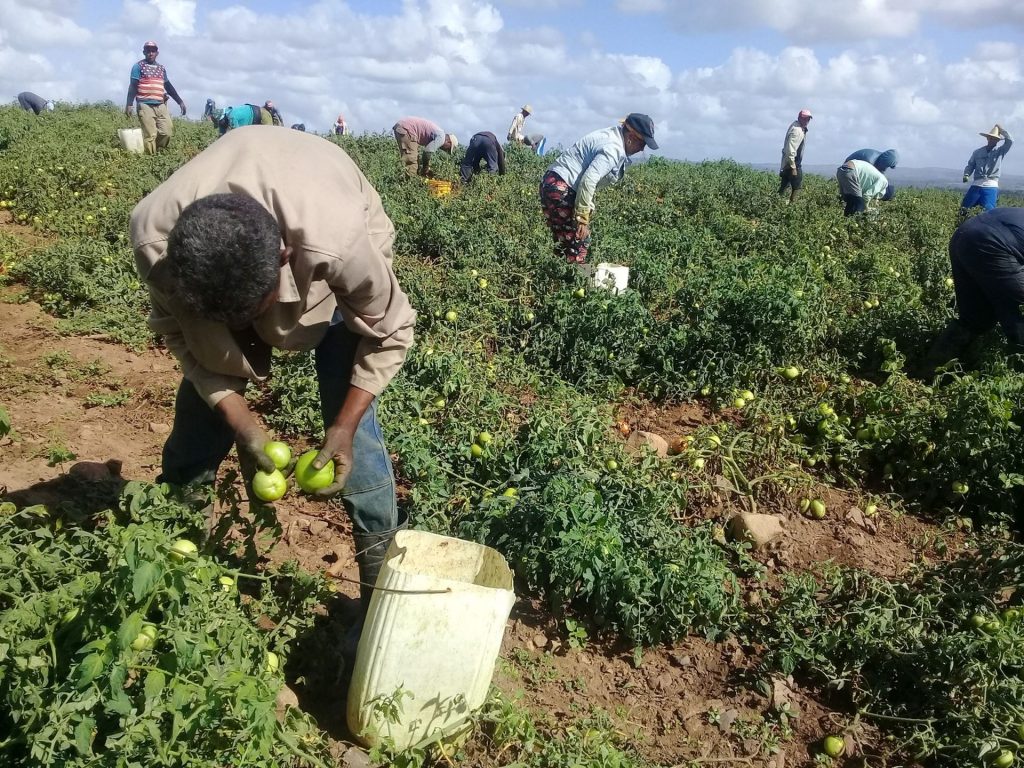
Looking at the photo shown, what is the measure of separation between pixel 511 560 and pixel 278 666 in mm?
1051

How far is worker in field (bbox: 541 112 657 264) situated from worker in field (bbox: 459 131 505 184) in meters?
6.03

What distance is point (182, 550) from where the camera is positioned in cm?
211

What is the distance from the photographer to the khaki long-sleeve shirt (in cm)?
204

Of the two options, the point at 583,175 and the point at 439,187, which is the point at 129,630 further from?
the point at 439,187

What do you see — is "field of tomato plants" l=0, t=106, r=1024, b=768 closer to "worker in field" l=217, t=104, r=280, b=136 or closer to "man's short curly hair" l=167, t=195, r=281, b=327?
"man's short curly hair" l=167, t=195, r=281, b=327

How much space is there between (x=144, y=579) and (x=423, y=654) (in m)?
0.80

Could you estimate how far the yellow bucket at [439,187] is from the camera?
11.0 m

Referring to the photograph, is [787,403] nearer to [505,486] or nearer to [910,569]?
[910,569]

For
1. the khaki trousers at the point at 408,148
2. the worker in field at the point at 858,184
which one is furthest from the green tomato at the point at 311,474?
the khaki trousers at the point at 408,148

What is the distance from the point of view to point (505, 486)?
3.67 m

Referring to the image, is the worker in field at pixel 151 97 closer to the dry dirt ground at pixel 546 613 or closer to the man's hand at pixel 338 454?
the dry dirt ground at pixel 546 613

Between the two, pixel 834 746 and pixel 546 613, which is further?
pixel 546 613

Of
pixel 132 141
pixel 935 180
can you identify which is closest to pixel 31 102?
pixel 132 141

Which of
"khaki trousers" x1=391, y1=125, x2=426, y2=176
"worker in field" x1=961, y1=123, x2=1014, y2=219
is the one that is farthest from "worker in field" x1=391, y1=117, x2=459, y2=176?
"worker in field" x1=961, y1=123, x2=1014, y2=219
